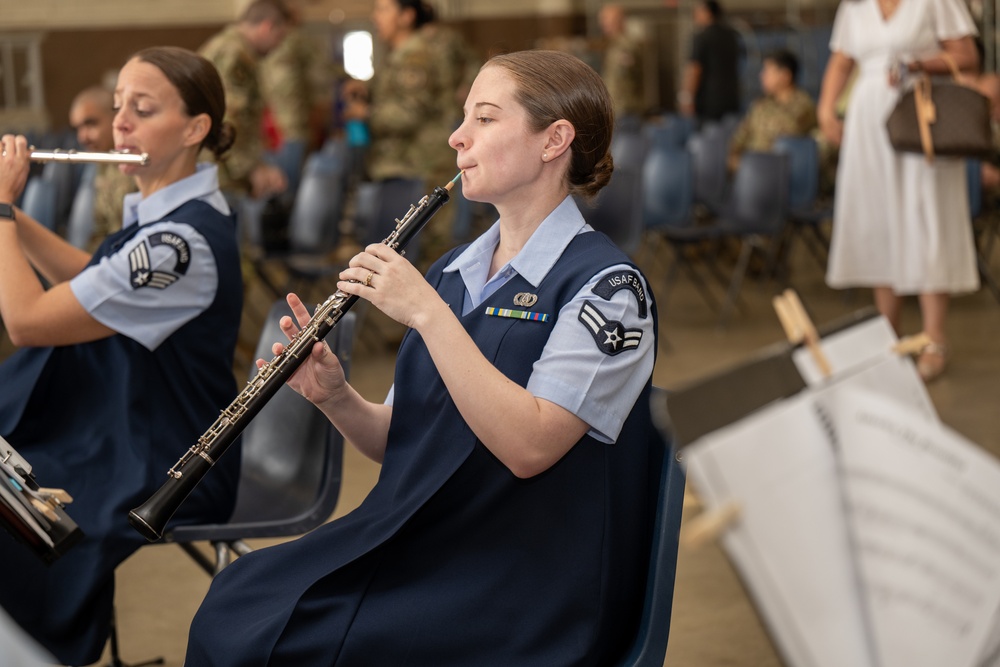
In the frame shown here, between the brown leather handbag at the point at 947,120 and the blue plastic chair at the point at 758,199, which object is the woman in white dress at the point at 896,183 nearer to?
the brown leather handbag at the point at 947,120

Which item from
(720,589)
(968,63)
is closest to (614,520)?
(720,589)

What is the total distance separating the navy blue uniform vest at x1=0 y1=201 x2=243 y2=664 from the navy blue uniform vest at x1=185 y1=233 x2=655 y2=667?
493mm

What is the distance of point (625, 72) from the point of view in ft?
33.6

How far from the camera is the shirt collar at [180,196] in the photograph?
233 cm

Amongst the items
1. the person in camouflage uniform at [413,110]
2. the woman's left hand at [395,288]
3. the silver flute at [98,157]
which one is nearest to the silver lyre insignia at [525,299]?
the woman's left hand at [395,288]

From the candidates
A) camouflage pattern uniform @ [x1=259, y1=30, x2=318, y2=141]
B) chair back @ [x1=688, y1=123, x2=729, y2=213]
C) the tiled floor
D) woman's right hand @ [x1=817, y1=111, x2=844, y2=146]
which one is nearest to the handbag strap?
woman's right hand @ [x1=817, y1=111, x2=844, y2=146]

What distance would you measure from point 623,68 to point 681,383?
5.83 meters

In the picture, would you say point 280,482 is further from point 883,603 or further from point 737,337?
point 737,337

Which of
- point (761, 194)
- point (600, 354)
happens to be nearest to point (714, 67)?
point (761, 194)

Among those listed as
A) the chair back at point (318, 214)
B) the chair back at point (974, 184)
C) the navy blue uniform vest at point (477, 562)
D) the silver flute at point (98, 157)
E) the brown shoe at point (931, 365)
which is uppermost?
the silver flute at point (98, 157)

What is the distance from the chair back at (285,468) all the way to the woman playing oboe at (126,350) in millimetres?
87

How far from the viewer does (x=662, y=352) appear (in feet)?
18.4

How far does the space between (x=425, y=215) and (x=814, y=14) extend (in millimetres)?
14171

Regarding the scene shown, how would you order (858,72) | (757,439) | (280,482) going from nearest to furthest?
(757,439) → (280,482) → (858,72)
